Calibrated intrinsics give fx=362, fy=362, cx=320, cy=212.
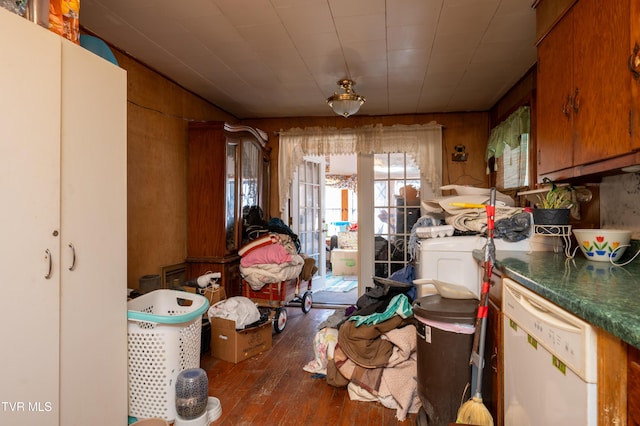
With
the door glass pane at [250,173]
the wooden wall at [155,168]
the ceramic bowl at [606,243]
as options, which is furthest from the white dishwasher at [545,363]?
the door glass pane at [250,173]

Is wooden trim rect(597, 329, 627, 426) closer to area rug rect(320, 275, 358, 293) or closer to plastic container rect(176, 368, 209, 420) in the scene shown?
plastic container rect(176, 368, 209, 420)

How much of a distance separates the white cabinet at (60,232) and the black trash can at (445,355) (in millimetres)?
1519

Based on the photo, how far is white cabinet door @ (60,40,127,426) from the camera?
150 cm

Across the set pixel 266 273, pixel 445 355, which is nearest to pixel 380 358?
pixel 445 355

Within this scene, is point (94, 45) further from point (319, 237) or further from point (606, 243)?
point (319, 237)

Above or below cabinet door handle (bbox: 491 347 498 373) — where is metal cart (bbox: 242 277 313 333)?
below

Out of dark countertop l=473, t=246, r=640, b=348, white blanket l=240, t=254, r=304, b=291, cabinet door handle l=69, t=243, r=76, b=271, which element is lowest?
white blanket l=240, t=254, r=304, b=291

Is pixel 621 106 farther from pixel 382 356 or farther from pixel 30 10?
pixel 30 10

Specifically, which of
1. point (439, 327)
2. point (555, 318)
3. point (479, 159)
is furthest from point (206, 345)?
point (479, 159)

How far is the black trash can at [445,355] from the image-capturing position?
1.70 m

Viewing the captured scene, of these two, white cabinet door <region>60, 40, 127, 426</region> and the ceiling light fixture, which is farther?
the ceiling light fixture

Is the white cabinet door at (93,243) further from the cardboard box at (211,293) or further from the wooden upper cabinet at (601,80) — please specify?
the wooden upper cabinet at (601,80)

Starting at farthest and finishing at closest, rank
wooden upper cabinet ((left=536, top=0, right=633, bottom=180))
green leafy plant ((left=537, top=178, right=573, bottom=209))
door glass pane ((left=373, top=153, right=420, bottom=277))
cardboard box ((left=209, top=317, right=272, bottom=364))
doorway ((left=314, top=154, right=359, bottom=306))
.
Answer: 1. doorway ((left=314, top=154, right=359, bottom=306))
2. door glass pane ((left=373, top=153, right=420, bottom=277))
3. cardboard box ((left=209, top=317, right=272, bottom=364))
4. green leafy plant ((left=537, top=178, right=573, bottom=209))
5. wooden upper cabinet ((left=536, top=0, right=633, bottom=180))

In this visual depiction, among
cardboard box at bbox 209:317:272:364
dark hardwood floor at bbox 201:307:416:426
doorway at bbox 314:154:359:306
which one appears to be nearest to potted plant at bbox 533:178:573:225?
dark hardwood floor at bbox 201:307:416:426
